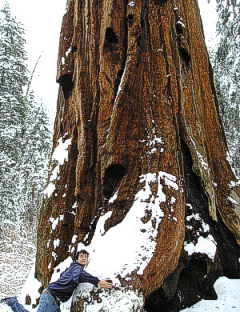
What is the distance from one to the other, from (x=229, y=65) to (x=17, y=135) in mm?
11158

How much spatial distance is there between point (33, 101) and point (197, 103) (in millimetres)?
18353

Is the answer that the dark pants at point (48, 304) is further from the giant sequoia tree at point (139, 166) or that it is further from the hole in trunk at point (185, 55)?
the hole in trunk at point (185, 55)

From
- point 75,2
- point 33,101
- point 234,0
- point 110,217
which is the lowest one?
point 110,217

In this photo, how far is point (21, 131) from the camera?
15.5m

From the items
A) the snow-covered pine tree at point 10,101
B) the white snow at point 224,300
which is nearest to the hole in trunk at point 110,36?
the white snow at point 224,300

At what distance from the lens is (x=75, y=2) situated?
4.59 metres

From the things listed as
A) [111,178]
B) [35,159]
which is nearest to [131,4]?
[111,178]

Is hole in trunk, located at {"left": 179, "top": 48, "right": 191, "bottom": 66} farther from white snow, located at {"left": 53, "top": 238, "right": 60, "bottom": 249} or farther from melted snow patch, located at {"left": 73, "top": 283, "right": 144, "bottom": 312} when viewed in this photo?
melted snow patch, located at {"left": 73, "top": 283, "right": 144, "bottom": 312}

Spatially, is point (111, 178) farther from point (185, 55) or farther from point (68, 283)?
point (185, 55)

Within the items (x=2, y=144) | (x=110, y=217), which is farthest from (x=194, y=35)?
(x=2, y=144)

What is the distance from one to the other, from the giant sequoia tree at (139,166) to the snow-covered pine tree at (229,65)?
21.1ft

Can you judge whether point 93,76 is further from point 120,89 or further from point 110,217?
point 110,217

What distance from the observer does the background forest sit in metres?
10.1

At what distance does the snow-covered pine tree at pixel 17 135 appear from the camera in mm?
13516
